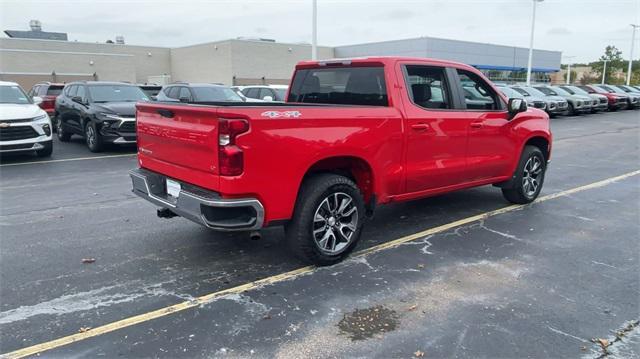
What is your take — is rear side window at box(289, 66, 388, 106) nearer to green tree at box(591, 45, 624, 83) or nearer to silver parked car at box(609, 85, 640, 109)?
silver parked car at box(609, 85, 640, 109)

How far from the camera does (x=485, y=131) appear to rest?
6160 millimetres

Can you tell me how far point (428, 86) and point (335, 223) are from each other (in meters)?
1.94

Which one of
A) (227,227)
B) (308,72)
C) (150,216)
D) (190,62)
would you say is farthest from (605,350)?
(190,62)

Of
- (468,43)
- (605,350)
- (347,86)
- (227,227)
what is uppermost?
(468,43)

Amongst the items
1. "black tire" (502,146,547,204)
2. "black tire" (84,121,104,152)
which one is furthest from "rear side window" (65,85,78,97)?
"black tire" (502,146,547,204)

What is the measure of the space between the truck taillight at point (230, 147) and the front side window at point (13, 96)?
31.3 feet

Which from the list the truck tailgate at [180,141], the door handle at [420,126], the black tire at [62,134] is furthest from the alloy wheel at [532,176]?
the black tire at [62,134]

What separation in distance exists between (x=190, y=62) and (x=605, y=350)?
49.8 m

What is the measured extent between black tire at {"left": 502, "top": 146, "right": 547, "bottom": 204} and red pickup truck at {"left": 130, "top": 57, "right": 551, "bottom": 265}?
7.8 inches

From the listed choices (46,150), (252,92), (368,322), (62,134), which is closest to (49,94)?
(62,134)

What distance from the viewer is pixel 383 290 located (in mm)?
4223

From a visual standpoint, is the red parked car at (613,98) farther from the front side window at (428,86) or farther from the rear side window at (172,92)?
the front side window at (428,86)

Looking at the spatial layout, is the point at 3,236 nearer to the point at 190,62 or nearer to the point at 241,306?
the point at 241,306

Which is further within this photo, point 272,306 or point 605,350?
point 272,306
